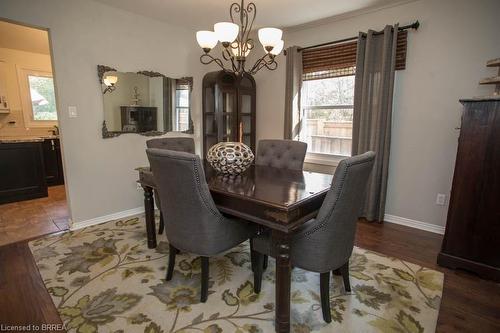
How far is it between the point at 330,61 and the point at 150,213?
2.67m

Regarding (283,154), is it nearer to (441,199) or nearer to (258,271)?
(258,271)

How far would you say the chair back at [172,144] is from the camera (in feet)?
8.41

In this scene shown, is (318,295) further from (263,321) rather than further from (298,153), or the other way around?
(298,153)

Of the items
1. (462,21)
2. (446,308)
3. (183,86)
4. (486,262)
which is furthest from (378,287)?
(183,86)

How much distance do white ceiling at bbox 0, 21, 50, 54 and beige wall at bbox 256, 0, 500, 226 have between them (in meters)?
3.96

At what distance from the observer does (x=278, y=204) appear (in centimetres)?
132

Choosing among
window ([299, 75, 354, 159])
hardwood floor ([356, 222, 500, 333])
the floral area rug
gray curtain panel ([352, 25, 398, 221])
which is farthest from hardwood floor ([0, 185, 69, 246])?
gray curtain panel ([352, 25, 398, 221])

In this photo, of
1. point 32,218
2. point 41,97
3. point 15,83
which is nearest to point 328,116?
point 32,218

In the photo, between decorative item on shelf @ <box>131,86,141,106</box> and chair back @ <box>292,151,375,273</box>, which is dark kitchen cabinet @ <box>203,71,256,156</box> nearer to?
decorative item on shelf @ <box>131,86,141,106</box>

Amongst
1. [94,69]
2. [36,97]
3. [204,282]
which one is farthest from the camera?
[36,97]

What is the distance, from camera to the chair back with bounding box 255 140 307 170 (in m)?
2.41

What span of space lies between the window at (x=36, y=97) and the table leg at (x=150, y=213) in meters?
3.72

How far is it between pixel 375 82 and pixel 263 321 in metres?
2.60

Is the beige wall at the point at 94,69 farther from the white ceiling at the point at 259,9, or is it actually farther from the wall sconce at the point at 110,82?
the white ceiling at the point at 259,9
